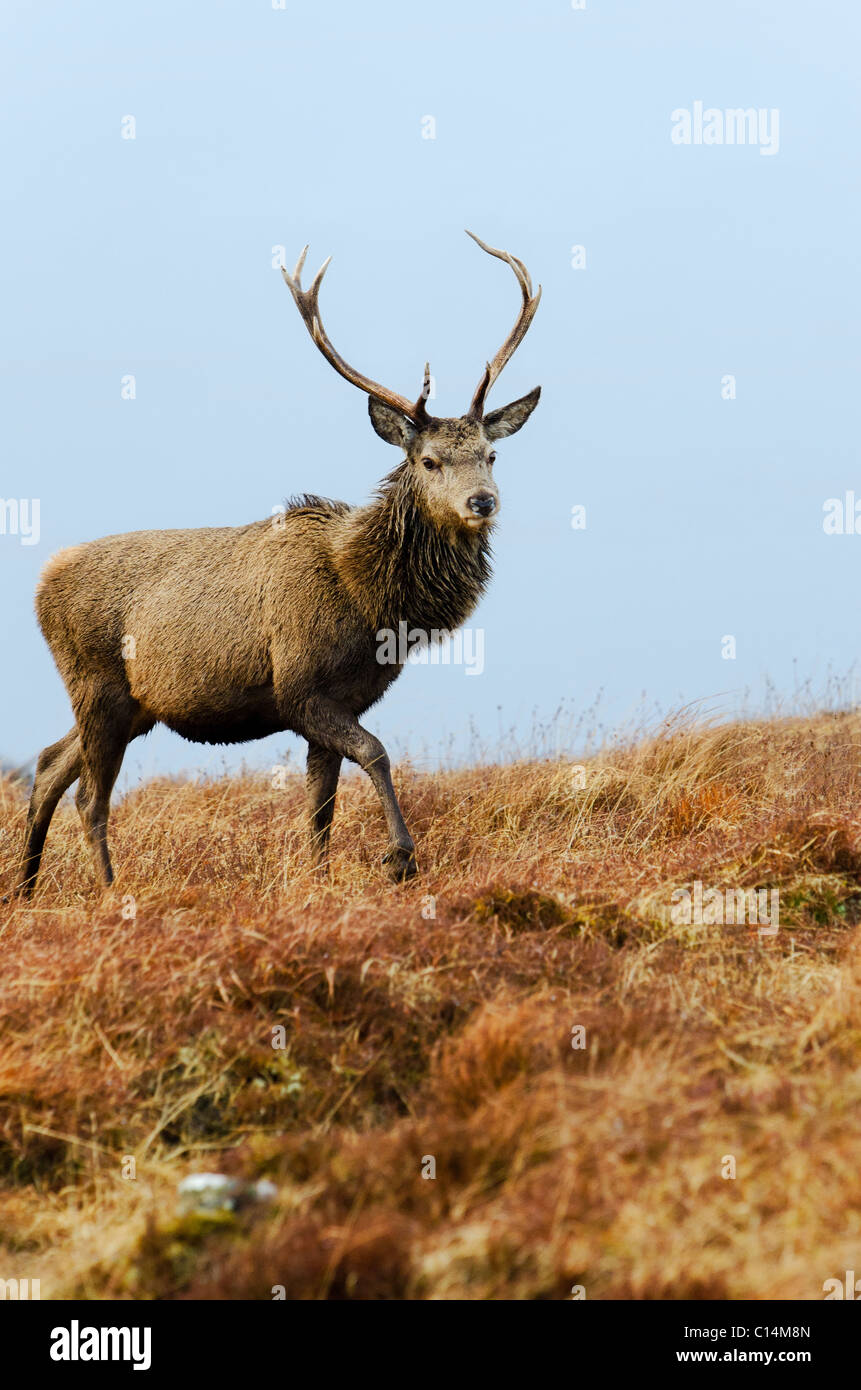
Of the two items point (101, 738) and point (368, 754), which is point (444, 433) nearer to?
point (368, 754)

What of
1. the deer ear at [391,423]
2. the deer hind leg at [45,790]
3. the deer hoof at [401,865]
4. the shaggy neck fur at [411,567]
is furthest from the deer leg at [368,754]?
the deer hind leg at [45,790]

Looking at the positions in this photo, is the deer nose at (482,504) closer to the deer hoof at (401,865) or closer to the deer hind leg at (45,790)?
the deer hoof at (401,865)

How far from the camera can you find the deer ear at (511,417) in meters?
8.06

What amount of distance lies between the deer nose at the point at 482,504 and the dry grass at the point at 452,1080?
6.36ft

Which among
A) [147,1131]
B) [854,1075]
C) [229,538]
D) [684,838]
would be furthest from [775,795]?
[147,1131]

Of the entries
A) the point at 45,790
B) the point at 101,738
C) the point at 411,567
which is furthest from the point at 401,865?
the point at 45,790

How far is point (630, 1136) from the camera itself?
11.9 ft

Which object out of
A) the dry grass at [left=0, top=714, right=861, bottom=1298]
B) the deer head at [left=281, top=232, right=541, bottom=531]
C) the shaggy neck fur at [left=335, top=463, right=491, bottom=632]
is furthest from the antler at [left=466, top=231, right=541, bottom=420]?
the dry grass at [left=0, top=714, right=861, bottom=1298]

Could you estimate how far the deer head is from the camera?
7.46 meters

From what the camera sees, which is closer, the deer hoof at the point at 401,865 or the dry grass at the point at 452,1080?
the dry grass at the point at 452,1080

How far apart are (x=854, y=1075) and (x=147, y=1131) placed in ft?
7.46

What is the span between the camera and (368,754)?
725cm

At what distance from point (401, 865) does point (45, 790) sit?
3390 mm

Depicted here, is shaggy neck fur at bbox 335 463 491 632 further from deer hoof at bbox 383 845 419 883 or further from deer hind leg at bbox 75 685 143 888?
deer hind leg at bbox 75 685 143 888
